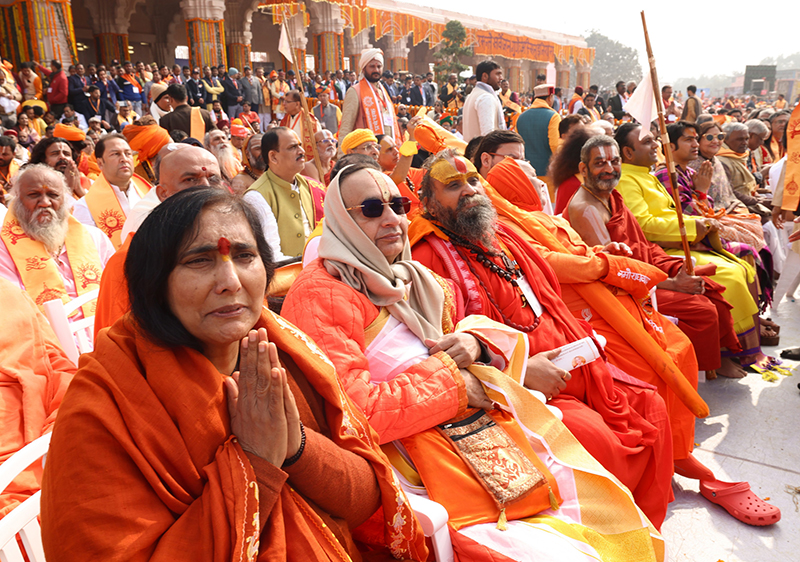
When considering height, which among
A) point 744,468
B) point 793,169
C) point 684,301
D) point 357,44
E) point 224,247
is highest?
point 357,44

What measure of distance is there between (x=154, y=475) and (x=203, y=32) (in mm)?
20984

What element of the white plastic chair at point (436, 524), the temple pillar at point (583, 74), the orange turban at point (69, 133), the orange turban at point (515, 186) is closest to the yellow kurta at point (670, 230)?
the orange turban at point (515, 186)

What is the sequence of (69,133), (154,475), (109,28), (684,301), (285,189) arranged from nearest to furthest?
(154,475) → (684,301) → (285,189) → (69,133) → (109,28)

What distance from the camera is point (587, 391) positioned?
260cm

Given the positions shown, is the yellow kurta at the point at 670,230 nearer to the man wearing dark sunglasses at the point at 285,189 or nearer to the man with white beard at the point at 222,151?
the man wearing dark sunglasses at the point at 285,189

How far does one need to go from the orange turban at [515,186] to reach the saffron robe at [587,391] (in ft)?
1.82

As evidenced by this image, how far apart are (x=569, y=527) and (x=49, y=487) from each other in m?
1.42

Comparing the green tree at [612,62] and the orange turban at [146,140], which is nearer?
the orange turban at [146,140]

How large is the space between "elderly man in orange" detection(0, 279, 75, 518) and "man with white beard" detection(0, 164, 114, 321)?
0.66 meters

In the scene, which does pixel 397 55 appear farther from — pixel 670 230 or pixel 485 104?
pixel 670 230

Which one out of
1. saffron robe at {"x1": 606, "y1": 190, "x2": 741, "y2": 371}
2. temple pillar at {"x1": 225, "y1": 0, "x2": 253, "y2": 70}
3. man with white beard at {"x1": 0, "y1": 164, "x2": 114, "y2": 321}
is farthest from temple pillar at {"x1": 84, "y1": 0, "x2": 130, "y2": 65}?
saffron robe at {"x1": 606, "y1": 190, "x2": 741, "y2": 371}

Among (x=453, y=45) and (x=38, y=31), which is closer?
(x=38, y=31)

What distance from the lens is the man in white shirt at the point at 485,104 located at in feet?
20.2

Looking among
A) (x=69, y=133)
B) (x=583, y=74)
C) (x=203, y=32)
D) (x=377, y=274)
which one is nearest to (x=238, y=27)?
(x=203, y=32)
